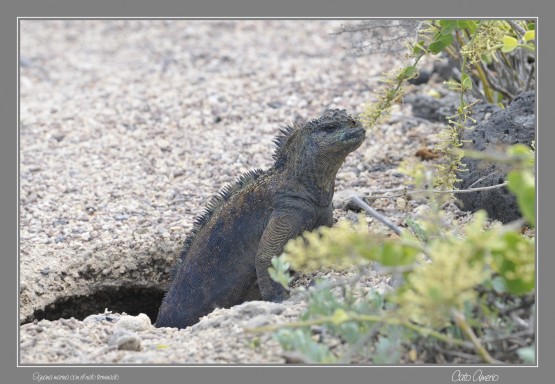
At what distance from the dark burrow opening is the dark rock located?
272 centimetres

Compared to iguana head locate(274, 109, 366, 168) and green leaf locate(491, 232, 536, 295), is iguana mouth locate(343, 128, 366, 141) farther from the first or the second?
green leaf locate(491, 232, 536, 295)

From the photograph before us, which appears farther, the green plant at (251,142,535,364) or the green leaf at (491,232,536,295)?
the green leaf at (491,232,536,295)

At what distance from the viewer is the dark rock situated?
6105 mm

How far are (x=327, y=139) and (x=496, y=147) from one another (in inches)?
46.3

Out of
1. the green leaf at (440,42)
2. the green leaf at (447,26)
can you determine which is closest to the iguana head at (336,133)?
the green leaf at (440,42)

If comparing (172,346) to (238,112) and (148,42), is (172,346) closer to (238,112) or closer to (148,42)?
(238,112)

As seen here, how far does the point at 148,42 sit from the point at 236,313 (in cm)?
812

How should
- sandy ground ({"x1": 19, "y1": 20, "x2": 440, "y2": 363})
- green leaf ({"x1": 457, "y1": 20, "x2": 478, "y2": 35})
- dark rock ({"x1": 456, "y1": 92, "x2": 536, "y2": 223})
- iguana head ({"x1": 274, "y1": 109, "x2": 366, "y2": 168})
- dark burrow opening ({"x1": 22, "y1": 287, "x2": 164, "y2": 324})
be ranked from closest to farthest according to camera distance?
1. sandy ground ({"x1": 19, "y1": 20, "x2": 440, "y2": 363})
2. green leaf ({"x1": 457, "y1": 20, "x2": 478, "y2": 35})
3. iguana head ({"x1": 274, "y1": 109, "x2": 366, "y2": 168})
4. dark rock ({"x1": 456, "y1": 92, "x2": 536, "y2": 223})
5. dark burrow opening ({"x1": 22, "y1": 287, "x2": 164, "y2": 324})

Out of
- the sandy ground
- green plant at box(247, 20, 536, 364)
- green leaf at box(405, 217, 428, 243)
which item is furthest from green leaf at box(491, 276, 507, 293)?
the sandy ground

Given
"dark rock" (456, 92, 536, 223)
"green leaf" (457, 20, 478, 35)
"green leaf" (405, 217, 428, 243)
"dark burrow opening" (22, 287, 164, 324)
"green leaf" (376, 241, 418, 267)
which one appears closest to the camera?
"green leaf" (376, 241, 418, 267)

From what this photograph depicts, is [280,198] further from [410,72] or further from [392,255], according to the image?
[392,255]

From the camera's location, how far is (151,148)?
8.68 meters

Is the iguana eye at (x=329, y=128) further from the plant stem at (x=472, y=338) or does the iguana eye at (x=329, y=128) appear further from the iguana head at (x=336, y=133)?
the plant stem at (x=472, y=338)

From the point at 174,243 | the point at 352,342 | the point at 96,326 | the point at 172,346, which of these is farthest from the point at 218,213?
the point at 352,342
